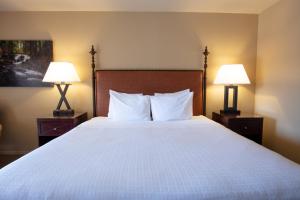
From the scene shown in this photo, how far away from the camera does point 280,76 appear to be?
265 cm

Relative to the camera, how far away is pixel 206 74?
311 centimetres

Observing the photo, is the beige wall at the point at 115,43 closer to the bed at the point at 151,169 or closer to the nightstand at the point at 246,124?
the nightstand at the point at 246,124

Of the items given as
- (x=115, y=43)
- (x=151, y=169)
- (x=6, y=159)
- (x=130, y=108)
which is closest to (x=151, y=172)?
(x=151, y=169)

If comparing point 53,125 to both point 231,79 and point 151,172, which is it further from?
point 231,79

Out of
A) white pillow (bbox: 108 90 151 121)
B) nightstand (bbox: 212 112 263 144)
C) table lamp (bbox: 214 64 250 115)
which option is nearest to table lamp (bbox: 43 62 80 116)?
white pillow (bbox: 108 90 151 121)

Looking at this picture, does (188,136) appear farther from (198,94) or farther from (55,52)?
(55,52)

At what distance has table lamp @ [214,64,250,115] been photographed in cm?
274

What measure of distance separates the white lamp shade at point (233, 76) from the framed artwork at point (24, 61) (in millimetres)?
2493

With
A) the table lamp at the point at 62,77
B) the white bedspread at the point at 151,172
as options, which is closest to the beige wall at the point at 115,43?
the table lamp at the point at 62,77

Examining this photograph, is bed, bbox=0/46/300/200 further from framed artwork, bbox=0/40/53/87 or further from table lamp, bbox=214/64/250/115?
framed artwork, bbox=0/40/53/87

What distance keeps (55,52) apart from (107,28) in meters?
0.85

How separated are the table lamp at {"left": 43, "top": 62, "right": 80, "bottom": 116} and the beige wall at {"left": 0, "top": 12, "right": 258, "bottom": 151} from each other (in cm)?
23

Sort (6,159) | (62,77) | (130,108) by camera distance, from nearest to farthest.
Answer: (130,108)
(62,77)
(6,159)

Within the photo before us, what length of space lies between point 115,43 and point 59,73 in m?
0.90
